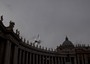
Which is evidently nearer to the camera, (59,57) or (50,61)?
(50,61)

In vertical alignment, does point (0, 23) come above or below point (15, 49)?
above

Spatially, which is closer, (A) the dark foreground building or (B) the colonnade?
(A) the dark foreground building

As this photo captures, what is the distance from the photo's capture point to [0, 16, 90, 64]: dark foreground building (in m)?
35.2

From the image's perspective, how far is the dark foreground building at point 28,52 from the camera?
116ft

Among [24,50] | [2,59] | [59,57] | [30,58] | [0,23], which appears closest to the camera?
[0,23]

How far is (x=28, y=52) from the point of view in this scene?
57406 mm

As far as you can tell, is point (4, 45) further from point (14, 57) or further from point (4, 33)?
point (14, 57)

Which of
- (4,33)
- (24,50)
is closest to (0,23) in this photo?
(4,33)

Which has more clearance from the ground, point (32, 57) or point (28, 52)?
point (28, 52)

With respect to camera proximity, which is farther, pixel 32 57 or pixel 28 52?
pixel 32 57

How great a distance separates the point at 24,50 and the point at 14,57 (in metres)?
13.4

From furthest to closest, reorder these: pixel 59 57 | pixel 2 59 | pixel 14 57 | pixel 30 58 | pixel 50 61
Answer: pixel 59 57
pixel 50 61
pixel 30 58
pixel 14 57
pixel 2 59

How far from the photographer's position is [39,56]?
2645 inches

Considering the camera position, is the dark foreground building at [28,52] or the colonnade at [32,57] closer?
the dark foreground building at [28,52]
